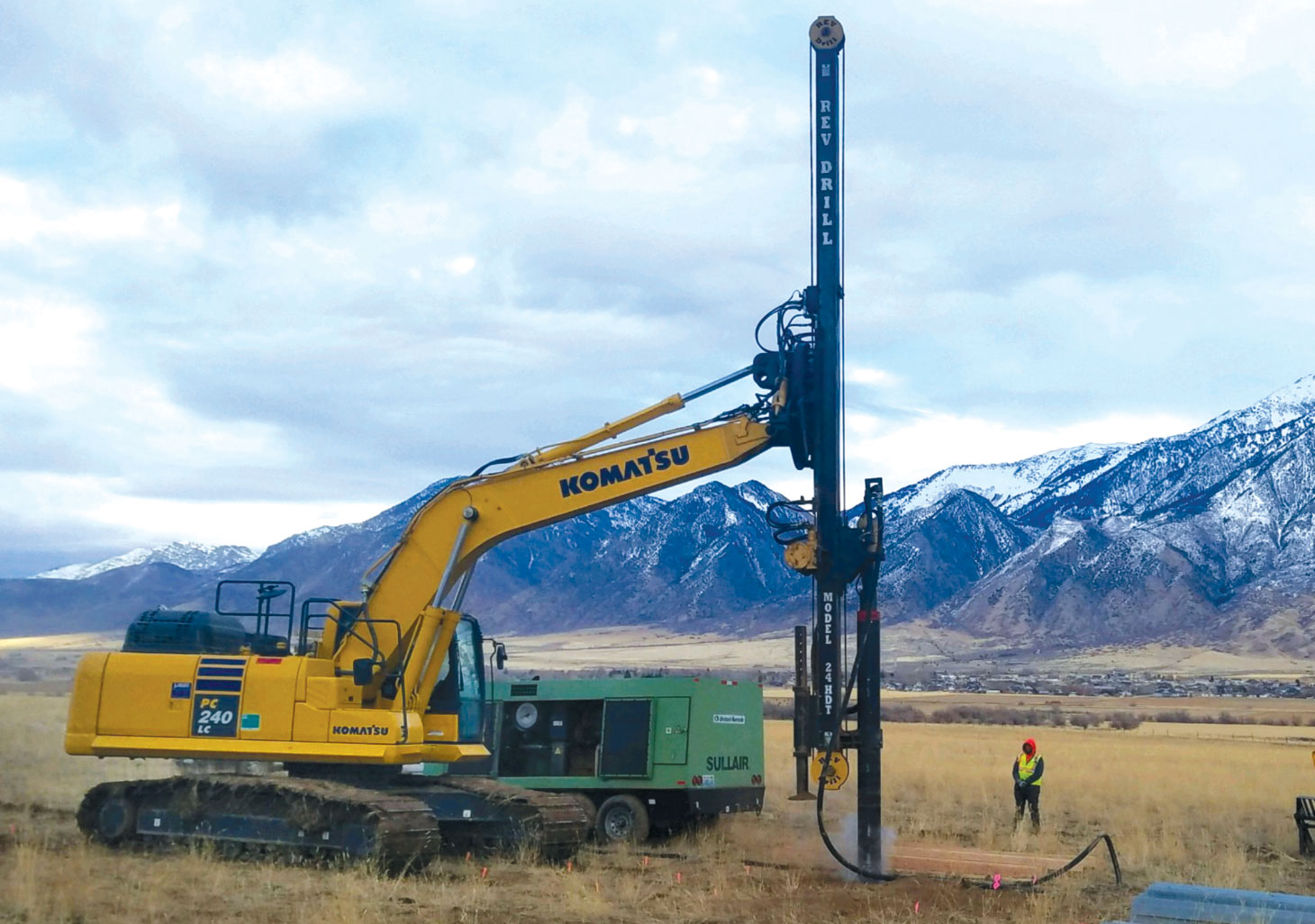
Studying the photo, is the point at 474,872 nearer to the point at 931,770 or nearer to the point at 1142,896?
the point at 1142,896

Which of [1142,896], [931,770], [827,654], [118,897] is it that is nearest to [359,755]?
[118,897]

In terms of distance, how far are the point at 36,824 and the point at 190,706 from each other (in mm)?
4425

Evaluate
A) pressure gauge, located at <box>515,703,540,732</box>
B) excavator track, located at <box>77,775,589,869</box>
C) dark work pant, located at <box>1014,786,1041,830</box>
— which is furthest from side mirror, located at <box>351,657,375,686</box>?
dark work pant, located at <box>1014,786,1041,830</box>

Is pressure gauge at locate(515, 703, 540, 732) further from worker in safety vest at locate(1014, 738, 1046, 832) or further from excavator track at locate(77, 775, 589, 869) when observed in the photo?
worker in safety vest at locate(1014, 738, 1046, 832)

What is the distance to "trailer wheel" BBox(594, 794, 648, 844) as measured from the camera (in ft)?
69.4

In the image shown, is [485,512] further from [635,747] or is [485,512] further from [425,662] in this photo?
[635,747]

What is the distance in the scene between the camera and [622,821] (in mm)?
21359

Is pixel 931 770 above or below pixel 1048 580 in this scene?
below

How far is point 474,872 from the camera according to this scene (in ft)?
57.5

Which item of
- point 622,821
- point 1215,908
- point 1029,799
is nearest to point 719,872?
point 622,821

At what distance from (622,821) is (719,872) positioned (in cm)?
331

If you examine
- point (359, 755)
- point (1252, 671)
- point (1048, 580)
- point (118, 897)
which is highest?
point (1048, 580)

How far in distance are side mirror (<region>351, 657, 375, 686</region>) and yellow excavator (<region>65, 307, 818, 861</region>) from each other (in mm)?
21

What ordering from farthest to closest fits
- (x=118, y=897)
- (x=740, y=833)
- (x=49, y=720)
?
1. (x=49, y=720)
2. (x=740, y=833)
3. (x=118, y=897)
